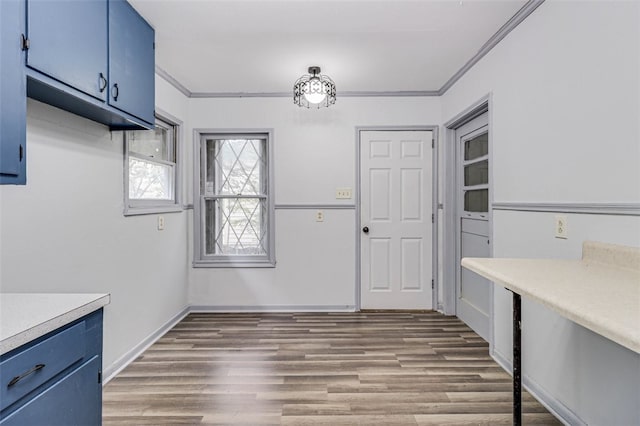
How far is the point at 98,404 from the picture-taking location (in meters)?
1.35

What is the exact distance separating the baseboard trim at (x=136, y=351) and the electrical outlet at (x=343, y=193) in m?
1.99

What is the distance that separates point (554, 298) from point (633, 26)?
1.26m

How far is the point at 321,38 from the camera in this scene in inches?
102

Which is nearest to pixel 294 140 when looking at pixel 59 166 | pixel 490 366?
pixel 59 166

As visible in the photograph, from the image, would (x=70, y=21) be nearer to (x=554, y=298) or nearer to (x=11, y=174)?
(x=11, y=174)

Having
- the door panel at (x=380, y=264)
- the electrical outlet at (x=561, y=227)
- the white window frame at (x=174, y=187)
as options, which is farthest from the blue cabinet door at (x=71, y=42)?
the door panel at (x=380, y=264)

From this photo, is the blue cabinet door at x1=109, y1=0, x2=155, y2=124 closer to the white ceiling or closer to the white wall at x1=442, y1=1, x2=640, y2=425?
the white ceiling

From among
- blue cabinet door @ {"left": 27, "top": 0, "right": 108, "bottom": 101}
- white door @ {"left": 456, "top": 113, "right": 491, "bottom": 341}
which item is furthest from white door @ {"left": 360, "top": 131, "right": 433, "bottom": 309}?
blue cabinet door @ {"left": 27, "top": 0, "right": 108, "bottom": 101}

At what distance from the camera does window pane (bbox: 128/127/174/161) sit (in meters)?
2.88

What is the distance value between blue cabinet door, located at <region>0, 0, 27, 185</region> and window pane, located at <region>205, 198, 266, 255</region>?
2.63 metres

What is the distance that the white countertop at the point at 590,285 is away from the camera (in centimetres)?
84

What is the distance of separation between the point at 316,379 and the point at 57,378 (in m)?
1.55

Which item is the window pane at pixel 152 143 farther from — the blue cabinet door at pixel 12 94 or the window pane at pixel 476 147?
the window pane at pixel 476 147

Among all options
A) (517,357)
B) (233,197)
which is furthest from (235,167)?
(517,357)
